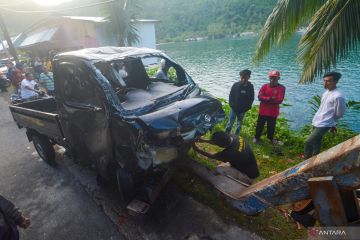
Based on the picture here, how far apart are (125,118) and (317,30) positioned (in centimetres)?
404

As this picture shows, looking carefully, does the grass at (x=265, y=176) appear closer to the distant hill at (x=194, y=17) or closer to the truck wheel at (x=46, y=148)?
the truck wheel at (x=46, y=148)

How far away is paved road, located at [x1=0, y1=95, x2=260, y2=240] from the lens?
3.60 meters

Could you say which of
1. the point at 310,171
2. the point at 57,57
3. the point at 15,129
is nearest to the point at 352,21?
the point at 310,171

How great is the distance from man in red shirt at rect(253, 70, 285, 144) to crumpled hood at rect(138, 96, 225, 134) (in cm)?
229

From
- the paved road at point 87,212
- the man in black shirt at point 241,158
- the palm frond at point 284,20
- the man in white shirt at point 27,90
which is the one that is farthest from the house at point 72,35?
the man in black shirt at point 241,158

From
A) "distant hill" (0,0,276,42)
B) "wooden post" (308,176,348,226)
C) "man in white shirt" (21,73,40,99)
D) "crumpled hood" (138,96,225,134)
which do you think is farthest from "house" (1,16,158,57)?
"distant hill" (0,0,276,42)

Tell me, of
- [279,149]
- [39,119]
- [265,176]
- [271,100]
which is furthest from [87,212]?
[271,100]

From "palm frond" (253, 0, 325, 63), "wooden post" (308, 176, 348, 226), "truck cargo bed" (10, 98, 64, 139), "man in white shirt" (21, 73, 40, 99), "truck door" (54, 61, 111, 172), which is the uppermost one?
"palm frond" (253, 0, 325, 63)

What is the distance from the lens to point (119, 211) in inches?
160

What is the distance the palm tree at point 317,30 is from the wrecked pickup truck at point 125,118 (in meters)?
2.09

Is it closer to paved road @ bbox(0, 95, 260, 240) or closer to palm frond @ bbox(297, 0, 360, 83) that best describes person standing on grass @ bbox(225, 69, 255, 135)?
palm frond @ bbox(297, 0, 360, 83)

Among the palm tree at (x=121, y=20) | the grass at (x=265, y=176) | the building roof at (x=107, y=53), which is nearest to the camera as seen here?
the grass at (x=265, y=176)

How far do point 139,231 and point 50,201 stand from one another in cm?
198

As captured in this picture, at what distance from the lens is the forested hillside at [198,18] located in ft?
232
